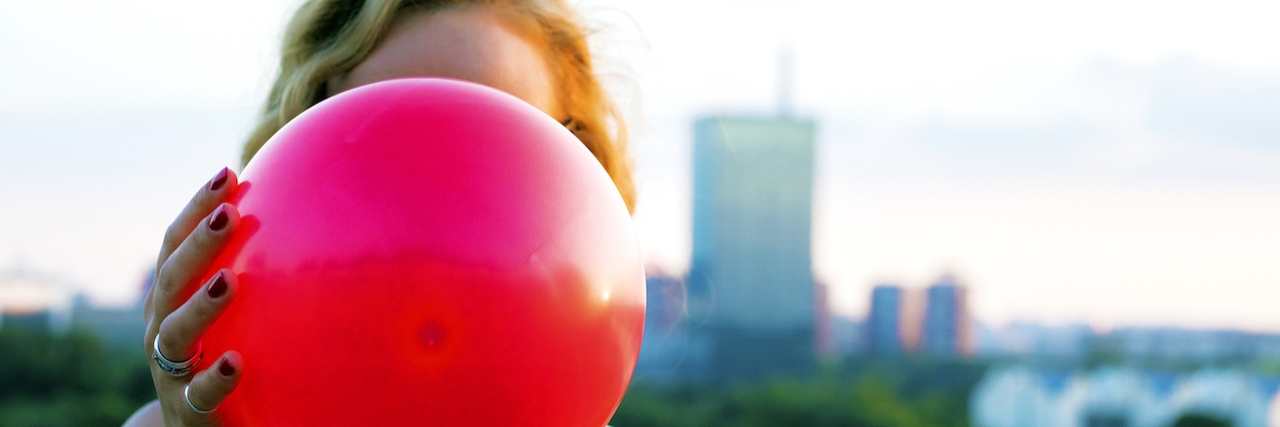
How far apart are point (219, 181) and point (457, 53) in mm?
602

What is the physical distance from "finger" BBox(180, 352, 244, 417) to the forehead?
722 mm

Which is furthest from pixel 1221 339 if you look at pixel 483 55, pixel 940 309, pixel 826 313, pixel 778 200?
pixel 483 55

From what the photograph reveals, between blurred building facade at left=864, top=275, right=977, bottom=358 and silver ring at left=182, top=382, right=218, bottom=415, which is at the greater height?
silver ring at left=182, top=382, right=218, bottom=415

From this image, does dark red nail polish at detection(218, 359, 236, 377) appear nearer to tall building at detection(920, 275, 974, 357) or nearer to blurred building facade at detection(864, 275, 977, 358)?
blurred building facade at detection(864, 275, 977, 358)

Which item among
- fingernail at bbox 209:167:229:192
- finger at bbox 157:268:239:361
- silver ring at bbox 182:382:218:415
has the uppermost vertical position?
fingernail at bbox 209:167:229:192

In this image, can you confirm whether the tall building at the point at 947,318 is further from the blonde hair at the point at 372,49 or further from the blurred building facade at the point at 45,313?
the blonde hair at the point at 372,49

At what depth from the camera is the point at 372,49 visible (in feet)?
6.86

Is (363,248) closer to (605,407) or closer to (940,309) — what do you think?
(605,407)

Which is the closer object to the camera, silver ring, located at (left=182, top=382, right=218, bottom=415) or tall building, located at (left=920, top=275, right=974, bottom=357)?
silver ring, located at (left=182, top=382, right=218, bottom=415)

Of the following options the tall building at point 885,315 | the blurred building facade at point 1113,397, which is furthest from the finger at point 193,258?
the tall building at point 885,315

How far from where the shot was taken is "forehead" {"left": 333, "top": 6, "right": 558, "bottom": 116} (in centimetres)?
202

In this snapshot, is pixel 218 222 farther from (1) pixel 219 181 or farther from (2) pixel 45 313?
(2) pixel 45 313

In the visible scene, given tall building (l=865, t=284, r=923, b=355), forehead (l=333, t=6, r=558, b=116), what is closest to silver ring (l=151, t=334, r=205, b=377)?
forehead (l=333, t=6, r=558, b=116)

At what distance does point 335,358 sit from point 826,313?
2285 inches
